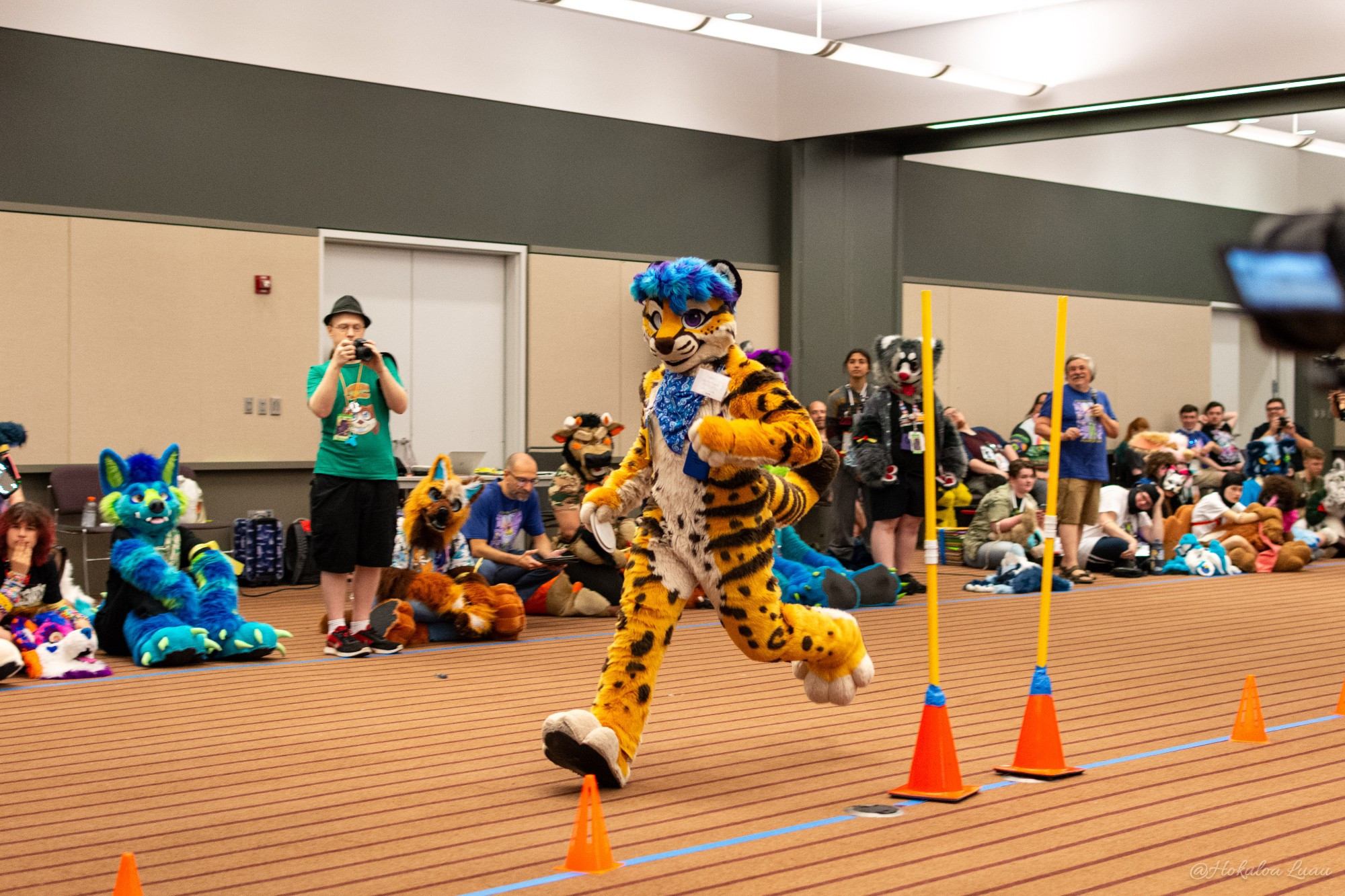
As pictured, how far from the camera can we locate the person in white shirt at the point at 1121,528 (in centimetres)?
1138

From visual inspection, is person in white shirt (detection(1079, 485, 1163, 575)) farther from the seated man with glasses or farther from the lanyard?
the lanyard

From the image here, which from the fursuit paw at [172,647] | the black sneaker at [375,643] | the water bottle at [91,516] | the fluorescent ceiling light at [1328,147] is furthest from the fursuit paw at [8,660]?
the fluorescent ceiling light at [1328,147]

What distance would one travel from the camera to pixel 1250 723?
197 inches

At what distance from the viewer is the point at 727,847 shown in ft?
12.2

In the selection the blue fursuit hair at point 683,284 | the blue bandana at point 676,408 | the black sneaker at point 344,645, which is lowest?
the black sneaker at point 344,645

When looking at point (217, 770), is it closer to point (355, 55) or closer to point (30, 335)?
point (30, 335)

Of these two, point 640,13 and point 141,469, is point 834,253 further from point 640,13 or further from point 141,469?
point 141,469

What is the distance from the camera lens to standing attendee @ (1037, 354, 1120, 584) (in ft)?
33.9

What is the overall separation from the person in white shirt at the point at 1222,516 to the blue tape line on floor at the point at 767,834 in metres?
7.17

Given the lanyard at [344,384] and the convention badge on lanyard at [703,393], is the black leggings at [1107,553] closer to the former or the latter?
the lanyard at [344,384]

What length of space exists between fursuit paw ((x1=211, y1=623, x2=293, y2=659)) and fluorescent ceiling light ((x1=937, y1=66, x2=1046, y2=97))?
24.3 ft

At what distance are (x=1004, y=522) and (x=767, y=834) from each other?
7.90 metres

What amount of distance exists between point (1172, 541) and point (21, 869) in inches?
431

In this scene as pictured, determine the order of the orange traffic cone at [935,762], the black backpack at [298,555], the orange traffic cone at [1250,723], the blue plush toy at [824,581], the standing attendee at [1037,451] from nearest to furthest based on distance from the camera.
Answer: the orange traffic cone at [935,762]
the orange traffic cone at [1250,723]
the blue plush toy at [824,581]
the black backpack at [298,555]
the standing attendee at [1037,451]
